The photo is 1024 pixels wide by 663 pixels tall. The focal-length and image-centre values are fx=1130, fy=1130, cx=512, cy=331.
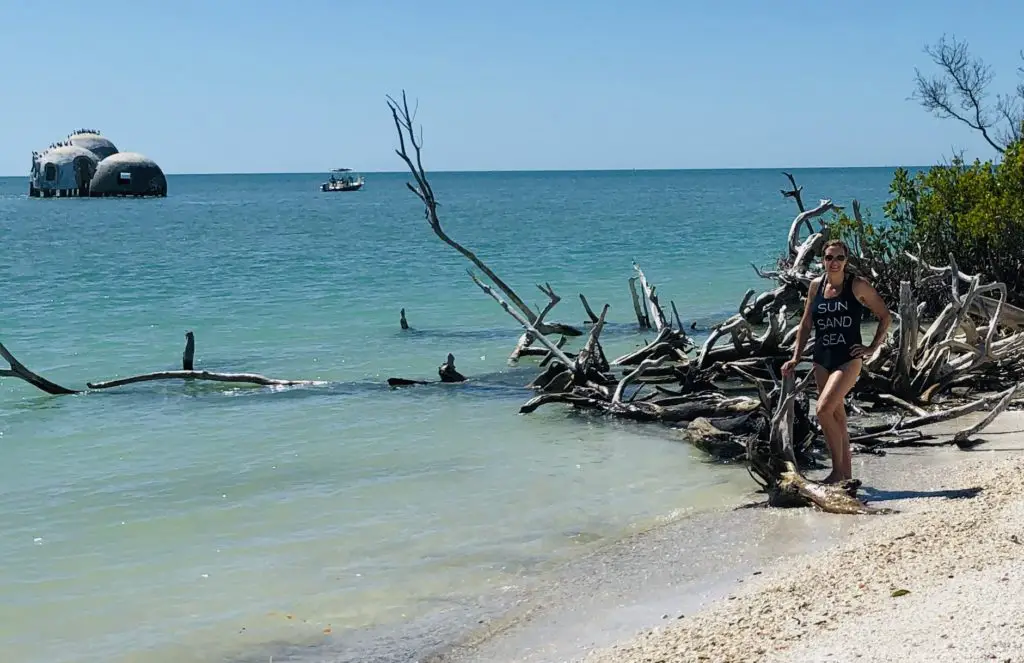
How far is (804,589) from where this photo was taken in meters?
6.13

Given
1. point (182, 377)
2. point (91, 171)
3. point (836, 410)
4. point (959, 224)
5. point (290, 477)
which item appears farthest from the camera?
point (91, 171)

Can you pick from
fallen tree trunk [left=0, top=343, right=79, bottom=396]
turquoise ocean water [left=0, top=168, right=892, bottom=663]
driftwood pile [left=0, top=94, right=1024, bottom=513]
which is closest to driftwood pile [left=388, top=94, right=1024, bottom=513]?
driftwood pile [left=0, top=94, right=1024, bottom=513]

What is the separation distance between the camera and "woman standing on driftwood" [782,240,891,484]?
24.8 feet

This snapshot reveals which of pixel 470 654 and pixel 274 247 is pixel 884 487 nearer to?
pixel 470 654

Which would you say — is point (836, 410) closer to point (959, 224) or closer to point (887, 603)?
point (887, 603)

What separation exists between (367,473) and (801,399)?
156 inches

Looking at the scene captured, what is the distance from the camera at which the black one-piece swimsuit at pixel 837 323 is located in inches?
300

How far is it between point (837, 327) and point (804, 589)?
218cm

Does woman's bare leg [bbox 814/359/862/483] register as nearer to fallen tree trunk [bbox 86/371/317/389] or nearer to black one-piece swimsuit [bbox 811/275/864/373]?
black one-piece swimsuit [bbox 811/275/864/373]

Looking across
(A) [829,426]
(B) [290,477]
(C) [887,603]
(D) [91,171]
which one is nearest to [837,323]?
(A) [829,426]

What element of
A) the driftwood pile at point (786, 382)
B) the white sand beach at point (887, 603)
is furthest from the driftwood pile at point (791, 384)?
the white sand beach at point (887, 603)

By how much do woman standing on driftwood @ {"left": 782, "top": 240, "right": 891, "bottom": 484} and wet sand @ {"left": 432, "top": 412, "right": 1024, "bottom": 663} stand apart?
0.78 meters

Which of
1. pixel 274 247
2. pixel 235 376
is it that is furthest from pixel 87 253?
pixel 235 376

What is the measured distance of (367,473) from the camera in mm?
10461
